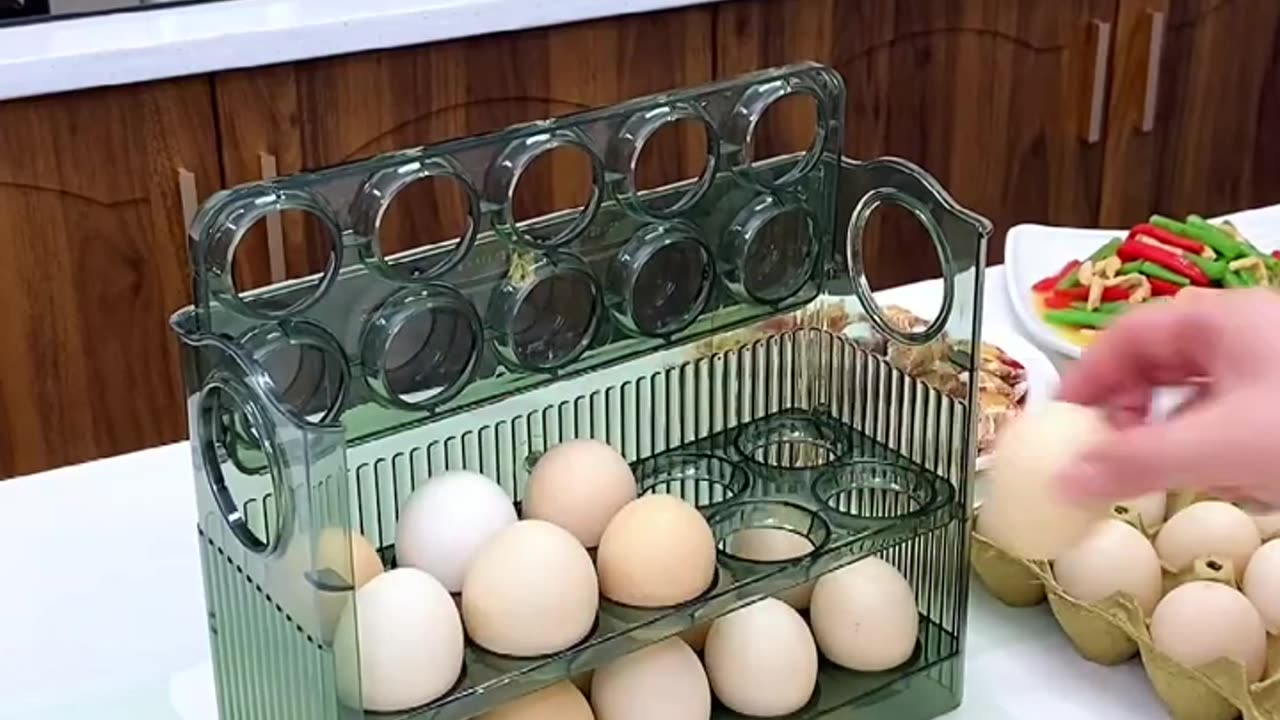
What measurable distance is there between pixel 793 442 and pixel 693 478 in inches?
2.6

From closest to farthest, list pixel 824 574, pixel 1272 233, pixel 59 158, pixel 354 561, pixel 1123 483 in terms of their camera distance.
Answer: pixel 1123 483, pixel 354 561, pixel 824 574, pixel 1272 233, pixel 59 158

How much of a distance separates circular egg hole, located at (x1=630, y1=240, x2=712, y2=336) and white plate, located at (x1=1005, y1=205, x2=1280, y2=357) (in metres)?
0.45

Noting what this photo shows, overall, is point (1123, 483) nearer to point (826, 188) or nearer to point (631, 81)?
point (826, 188)

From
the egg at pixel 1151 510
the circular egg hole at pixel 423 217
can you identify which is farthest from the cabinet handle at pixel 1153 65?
the egg at pixel 1151 510

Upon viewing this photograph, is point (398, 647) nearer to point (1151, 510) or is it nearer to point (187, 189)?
point (1151, 510)

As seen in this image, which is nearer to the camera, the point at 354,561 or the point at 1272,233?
the point at 354,561

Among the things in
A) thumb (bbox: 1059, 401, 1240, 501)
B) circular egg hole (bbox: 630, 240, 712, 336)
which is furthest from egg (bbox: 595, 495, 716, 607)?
thumb (bbox: 1059, 401, 1240, 501)

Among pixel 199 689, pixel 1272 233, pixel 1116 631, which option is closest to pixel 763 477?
pixel 1116 631

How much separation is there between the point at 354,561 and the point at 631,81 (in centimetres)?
135

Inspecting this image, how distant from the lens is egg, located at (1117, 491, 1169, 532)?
941mm

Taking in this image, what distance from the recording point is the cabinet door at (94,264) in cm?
176

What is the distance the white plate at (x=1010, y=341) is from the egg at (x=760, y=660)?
32cm

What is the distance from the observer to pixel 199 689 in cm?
92

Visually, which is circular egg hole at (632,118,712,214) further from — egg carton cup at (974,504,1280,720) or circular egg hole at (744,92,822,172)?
egg carton cup at (974,504,1280,720)
